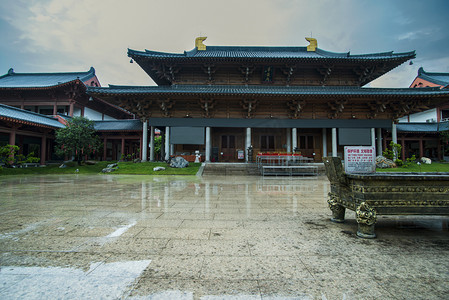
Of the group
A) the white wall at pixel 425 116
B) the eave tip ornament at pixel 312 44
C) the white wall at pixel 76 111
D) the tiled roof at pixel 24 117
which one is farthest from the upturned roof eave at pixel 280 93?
the white wall at pixel 425 116

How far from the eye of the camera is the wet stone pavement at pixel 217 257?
1763 mm

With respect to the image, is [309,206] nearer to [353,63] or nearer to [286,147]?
[286,147]

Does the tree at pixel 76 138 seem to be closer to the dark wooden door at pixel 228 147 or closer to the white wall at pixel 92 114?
the white wall at pixel 92 114

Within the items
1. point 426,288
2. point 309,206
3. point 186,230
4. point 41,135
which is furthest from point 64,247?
point 41,135

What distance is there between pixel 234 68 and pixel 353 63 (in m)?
10.7

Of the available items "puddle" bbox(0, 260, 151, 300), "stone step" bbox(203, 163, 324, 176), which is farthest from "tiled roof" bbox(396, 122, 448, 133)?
"puddle" bbox(0, 260, 151, 300)

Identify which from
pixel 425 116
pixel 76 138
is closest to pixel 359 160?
pixel 76 138

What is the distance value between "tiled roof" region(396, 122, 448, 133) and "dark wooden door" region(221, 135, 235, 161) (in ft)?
56.2

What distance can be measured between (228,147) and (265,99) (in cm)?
605

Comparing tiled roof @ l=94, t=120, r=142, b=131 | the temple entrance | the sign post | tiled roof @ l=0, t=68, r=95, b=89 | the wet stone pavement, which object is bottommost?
the wet stone pavement

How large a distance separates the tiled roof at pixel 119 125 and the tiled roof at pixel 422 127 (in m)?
27.1

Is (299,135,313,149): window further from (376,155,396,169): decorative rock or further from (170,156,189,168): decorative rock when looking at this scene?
(170,156,189,168): decorative rock

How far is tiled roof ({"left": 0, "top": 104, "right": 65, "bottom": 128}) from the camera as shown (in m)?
15.4

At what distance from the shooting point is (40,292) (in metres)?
1.73
